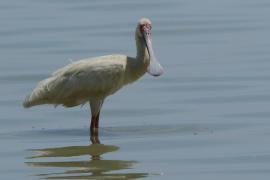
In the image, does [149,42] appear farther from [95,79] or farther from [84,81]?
[84,81]

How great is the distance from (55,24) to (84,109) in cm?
671

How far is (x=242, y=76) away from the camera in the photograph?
19.2 metres

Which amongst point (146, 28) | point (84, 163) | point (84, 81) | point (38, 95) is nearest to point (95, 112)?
point (84, 81)

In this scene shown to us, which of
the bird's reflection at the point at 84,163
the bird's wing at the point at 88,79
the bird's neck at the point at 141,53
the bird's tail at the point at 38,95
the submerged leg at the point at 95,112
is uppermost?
the bird's neck at the point at 141,53

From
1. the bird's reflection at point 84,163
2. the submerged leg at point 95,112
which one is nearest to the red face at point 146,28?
the submerged leg at point 95,112

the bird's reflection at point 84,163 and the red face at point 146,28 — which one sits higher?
the red face at point 146,28

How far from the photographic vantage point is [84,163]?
14258 millimetres

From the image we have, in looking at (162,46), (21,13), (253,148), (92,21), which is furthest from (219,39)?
(253,148)

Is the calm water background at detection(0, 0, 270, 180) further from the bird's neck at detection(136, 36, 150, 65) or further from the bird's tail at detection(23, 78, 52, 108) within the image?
the bird's neck at detection(136, 36, 150, 65)

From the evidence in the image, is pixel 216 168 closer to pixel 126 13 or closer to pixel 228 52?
pixel 228 52

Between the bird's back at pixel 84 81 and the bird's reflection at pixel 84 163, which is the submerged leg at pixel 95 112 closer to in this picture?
the bird's back at pixel 84 81

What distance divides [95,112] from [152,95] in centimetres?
200

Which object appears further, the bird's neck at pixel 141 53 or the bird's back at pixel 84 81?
the bird's neck at pixel 141 53

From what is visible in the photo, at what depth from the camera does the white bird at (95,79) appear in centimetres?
1627
